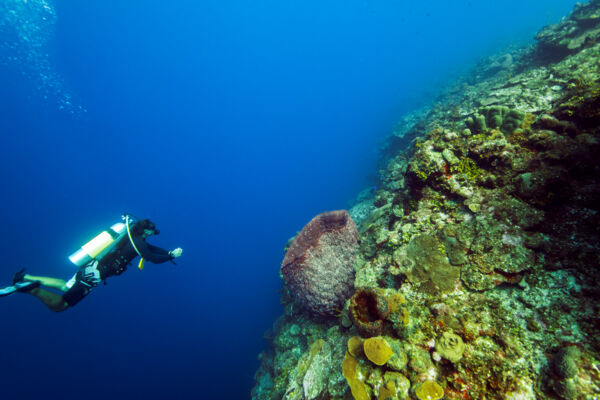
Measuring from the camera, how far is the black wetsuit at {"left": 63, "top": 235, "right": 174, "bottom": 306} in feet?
23.4

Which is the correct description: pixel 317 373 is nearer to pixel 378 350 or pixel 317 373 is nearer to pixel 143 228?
pixel 378 350

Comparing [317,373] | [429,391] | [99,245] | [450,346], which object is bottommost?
[317,373]

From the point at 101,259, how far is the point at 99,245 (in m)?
0.47

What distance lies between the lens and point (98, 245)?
744 centimetres

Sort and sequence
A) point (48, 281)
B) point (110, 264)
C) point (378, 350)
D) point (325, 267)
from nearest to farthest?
point (378, 350), point (325, 267), point (48, 281), point (110, 264)

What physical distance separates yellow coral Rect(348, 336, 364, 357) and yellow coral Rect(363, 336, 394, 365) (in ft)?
0.80

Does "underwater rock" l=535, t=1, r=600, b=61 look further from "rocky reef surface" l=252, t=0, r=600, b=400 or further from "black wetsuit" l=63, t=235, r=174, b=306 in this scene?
"black wetsuit" l=63, t=235, r=174, b=306

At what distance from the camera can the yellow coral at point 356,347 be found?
3363mm

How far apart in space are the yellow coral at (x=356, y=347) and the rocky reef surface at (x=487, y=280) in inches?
0.6

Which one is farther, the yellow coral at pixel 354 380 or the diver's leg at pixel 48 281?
the diver's leg at pixel 48 281

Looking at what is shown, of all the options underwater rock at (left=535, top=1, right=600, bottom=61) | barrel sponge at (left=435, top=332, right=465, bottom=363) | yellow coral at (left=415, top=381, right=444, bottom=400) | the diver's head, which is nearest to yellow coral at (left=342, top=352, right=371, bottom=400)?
yellow coral at (left=415, top=381, right=444, bottom=400)

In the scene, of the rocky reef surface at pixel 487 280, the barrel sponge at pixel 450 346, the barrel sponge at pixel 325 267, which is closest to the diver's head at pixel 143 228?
the barrel sponge at pixel 325 267

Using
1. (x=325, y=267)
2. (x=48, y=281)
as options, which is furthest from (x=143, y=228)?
(x=325, y=267)

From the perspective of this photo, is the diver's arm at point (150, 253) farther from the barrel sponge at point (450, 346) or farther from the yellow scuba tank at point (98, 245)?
the barrel sponge at point (450, 346)
